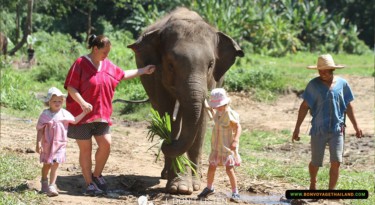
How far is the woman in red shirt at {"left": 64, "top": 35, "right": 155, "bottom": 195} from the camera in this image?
8906 mm

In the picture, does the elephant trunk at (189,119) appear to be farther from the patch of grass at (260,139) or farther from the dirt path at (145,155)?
the patch of grass at (260,139)

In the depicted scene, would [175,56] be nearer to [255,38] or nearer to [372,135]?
[372,135]

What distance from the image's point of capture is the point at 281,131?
16.2 metres

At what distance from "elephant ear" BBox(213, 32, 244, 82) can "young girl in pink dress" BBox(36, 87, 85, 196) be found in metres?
2.18

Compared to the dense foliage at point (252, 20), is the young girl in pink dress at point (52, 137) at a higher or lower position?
lower

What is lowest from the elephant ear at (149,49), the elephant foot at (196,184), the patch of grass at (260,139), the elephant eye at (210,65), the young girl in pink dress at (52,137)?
the patch of grass at (260,139)

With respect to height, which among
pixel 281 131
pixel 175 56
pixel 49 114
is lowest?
pixel 281 131

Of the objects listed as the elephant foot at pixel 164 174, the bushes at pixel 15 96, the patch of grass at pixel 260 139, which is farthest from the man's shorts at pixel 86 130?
the bushes at pixel 15 96

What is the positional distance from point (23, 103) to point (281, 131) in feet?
18.4

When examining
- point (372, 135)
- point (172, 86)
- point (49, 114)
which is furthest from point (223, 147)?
point (372, 135)

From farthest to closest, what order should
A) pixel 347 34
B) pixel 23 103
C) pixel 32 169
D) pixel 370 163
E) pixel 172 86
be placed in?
pixel 347 34, pixel 23 103, pixel 370 163, pixel 32 169, pixel 172 86

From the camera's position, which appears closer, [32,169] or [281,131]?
[32,169]

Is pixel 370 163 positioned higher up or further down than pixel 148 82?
further down

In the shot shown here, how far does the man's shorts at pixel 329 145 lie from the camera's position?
348 inches
